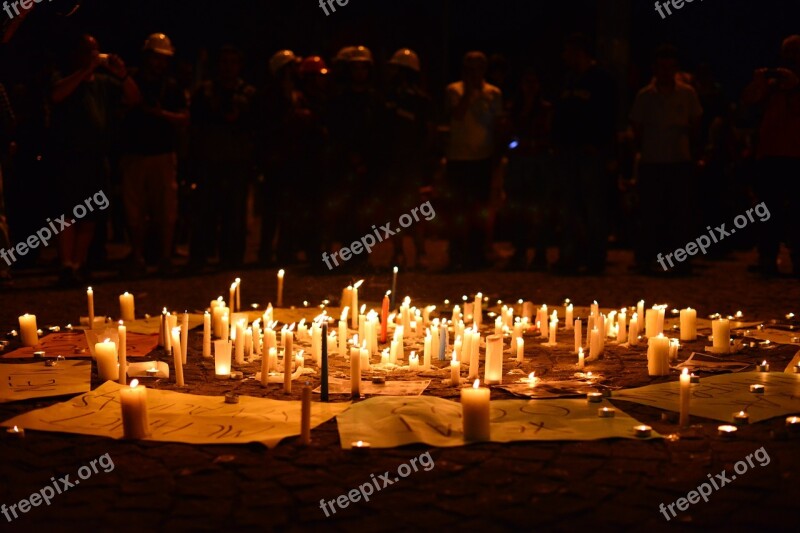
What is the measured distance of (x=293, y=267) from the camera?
12.9 metres

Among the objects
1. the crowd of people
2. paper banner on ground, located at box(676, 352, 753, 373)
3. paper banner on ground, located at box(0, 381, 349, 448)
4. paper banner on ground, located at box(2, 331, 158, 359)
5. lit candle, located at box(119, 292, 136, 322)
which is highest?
the crowd of people

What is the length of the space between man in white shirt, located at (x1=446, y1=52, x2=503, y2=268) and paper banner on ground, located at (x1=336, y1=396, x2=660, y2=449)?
21.9ft

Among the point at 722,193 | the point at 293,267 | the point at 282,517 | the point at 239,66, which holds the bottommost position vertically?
the point at 282,517

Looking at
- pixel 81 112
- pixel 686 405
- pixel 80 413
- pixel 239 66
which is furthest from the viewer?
pixel 239 66

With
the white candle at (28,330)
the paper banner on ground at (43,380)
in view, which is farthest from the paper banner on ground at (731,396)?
the white candle at (28,330)

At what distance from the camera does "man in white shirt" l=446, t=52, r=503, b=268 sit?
12.2 metres

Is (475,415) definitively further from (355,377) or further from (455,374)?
(455,374)

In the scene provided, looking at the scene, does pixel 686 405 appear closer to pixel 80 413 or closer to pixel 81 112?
pixel 80 413

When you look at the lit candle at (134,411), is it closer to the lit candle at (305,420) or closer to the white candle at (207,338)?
the lit candle at (305,420)

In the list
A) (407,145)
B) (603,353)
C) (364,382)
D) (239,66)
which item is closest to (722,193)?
(407,145)

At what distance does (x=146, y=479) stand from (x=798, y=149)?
9.16m

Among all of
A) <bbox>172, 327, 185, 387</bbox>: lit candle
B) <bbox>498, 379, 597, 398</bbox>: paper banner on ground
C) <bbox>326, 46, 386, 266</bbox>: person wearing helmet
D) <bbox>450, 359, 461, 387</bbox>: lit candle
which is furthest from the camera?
<bbox>326, 46, 386, 266</bbox>: person wearing helmet

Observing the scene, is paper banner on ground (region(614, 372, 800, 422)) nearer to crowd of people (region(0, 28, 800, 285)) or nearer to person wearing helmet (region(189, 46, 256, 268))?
crowd of people (region(0, 28, 800, 285))

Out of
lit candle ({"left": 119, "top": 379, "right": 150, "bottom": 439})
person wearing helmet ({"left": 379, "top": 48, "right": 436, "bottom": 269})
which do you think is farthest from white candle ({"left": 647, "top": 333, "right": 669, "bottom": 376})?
person wearing helmet ({"left": 379, "top": 48, "right": 436, "bottom": 269})
